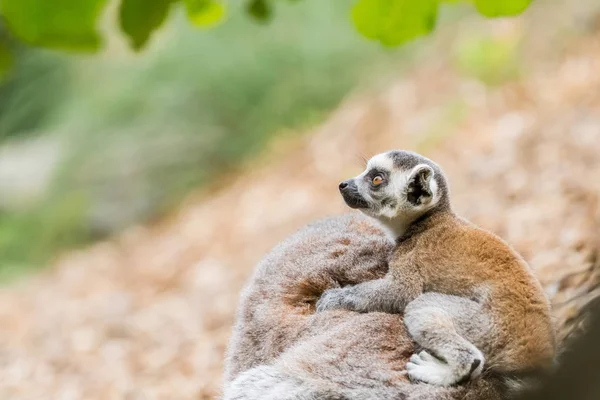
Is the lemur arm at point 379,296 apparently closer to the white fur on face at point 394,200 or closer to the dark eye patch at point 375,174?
the white fur on face at point 394,200

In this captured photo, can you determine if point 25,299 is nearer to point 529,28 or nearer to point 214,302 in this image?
point 214,302

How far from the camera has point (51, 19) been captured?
189 centimetres

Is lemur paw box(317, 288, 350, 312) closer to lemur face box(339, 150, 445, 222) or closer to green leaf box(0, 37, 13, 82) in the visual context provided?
lemur face box(339, 150, 445, 222)

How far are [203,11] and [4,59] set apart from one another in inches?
35.2

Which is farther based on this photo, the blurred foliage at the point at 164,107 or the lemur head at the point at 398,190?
the blurred foliage at the point at 164,107

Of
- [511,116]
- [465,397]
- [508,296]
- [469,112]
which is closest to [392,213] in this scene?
[508,296]

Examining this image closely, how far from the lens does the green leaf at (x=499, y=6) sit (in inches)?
103

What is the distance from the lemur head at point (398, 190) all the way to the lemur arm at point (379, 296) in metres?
0.42

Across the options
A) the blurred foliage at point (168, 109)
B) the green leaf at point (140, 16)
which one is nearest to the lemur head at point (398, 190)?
the green leaf at point (140, 16)

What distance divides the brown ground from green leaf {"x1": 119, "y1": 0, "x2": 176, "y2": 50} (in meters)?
2.85

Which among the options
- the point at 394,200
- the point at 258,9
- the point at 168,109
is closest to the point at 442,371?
the point at 394,200

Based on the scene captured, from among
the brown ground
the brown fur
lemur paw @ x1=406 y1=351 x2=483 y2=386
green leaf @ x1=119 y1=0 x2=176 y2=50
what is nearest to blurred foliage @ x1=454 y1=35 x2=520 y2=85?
the brown ground

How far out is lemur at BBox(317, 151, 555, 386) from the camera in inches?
119

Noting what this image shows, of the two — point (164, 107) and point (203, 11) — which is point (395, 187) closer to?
point (203, 11)
